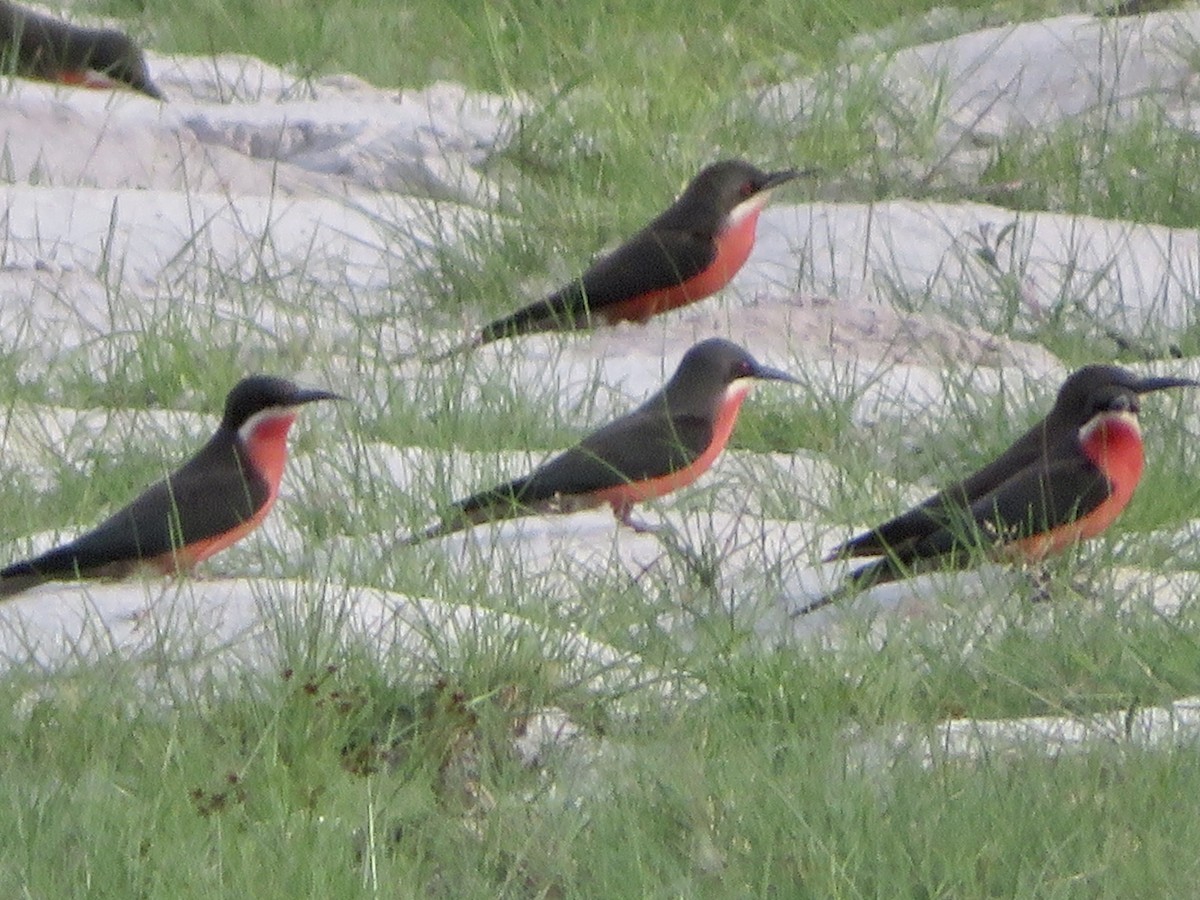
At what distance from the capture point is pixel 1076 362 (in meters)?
7.67

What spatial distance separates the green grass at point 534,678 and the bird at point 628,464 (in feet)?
0.44

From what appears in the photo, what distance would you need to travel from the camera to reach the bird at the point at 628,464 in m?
6.00

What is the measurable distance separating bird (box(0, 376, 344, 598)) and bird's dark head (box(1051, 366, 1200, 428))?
175cm

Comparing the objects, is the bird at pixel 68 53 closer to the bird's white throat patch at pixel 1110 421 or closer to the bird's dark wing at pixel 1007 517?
the bird's white throat patch at pixel 1110 421

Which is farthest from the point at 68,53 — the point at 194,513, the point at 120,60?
the point at 194,513

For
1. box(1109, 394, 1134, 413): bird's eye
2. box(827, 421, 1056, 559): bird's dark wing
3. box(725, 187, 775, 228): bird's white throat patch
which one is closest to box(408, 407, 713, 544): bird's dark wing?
box(827, 421, 1056, 559): bird's dark wing

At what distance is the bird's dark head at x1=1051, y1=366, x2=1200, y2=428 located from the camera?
19.5 feet

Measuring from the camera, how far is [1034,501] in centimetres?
561

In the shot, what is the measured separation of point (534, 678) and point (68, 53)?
7423mm

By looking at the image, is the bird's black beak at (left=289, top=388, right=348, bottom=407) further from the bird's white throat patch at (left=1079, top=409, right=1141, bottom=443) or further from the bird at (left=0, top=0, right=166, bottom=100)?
the bird at (left=0, top=0, right=166, bottom=100)

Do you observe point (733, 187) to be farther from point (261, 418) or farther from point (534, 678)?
point (534, 678)

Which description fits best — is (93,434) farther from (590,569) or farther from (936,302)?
(936,302)

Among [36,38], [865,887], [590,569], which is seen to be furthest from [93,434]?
[36,38]

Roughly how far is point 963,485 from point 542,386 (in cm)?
169
